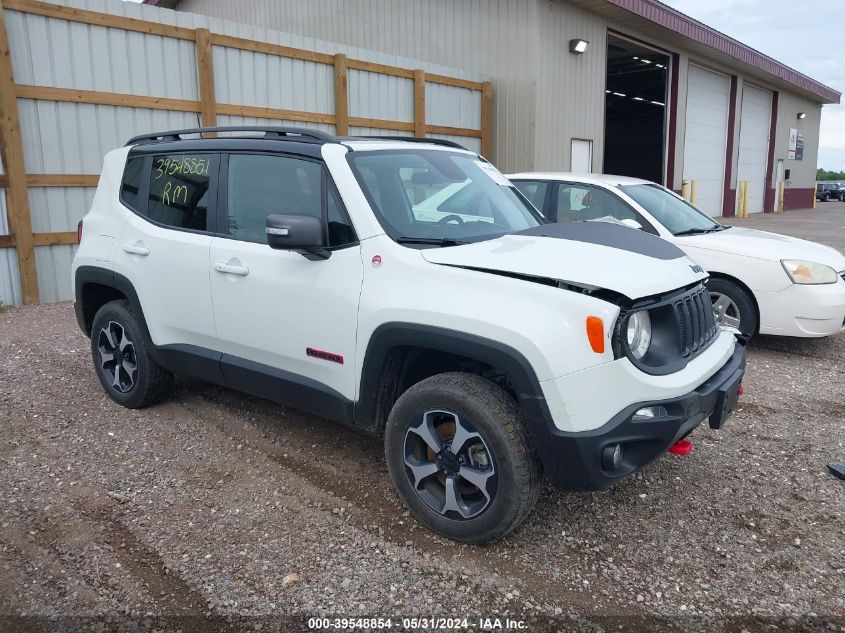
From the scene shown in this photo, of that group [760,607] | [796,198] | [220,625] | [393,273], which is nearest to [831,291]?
[760,607]

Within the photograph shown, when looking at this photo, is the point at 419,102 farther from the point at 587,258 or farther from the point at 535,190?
the point at 587,258

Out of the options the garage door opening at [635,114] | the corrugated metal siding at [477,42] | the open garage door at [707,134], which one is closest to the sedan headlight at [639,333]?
the corrugated metal siding at [477,42]

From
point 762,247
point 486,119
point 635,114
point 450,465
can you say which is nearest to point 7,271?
point 450,465

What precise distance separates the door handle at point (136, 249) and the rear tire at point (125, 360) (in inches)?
17.2

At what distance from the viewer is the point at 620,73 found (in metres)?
23.9

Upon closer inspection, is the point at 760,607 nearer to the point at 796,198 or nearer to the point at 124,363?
the point at 124,363

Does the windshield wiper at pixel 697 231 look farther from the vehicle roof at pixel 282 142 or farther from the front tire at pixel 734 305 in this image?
the vehicle roof at pixel 282 142

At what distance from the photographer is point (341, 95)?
11656 millimetres

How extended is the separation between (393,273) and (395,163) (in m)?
0.86

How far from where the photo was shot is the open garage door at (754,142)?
24.0 metres

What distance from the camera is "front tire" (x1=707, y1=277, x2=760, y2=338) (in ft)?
20.5

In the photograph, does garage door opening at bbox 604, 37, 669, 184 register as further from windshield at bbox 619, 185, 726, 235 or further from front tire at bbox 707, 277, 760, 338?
front tire at bbox 707, 277, 760, 338

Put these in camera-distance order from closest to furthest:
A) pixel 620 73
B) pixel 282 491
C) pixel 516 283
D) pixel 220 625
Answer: pixel 220 625 < pixel 516 283 < pixel 282 491 < pixel 620 73

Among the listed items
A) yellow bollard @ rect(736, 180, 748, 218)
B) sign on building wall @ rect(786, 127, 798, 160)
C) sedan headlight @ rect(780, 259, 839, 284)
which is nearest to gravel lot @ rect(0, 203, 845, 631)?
sedan headlight @ rect(780, 259, 839, 284)
